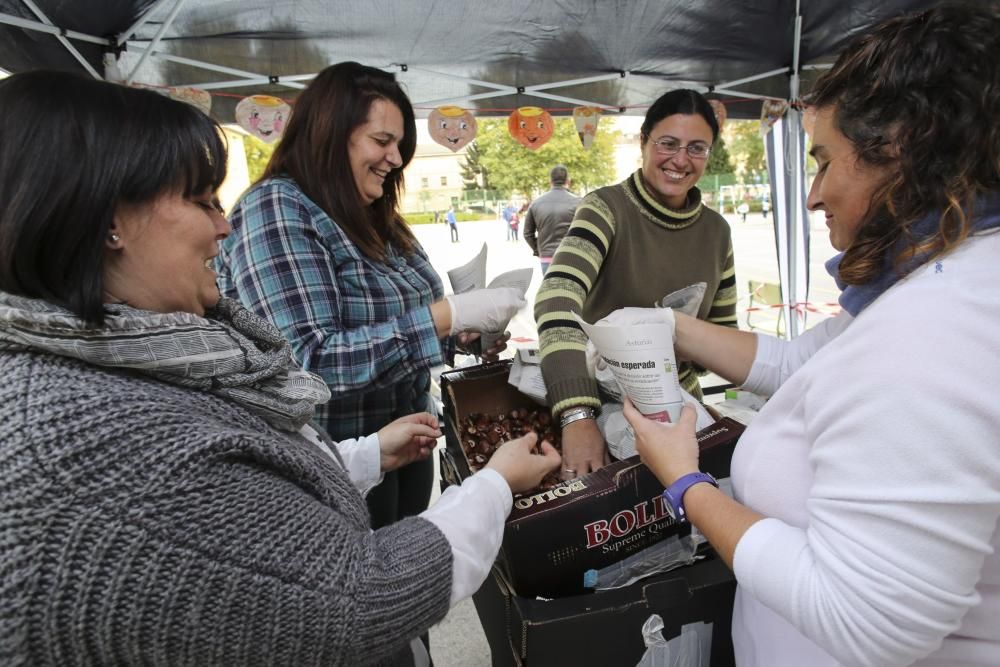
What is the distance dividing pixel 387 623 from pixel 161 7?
3396 mm

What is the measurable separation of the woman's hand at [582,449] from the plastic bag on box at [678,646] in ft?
1.12

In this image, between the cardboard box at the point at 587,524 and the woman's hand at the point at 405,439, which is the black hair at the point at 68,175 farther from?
the woman's hand at the point at 405,439

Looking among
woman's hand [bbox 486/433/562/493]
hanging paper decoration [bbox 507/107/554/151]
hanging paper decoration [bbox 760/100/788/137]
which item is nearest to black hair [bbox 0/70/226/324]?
woman's hand [bbox 486/433/562/493]

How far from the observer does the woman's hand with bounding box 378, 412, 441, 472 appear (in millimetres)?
1352

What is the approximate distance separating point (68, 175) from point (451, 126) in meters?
3.90

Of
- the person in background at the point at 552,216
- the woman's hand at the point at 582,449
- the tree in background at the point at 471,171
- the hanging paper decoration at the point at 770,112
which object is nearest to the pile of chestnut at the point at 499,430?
the woman's hand at the point at 582,449

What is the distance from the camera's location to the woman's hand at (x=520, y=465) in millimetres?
984

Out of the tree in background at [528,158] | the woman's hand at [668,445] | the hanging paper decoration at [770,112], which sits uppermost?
the tree in background at [528,158]

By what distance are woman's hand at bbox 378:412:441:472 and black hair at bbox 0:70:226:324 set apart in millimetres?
814

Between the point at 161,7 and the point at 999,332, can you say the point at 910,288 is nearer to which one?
the point at 999,332

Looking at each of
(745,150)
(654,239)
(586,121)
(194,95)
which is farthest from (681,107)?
(745,150)

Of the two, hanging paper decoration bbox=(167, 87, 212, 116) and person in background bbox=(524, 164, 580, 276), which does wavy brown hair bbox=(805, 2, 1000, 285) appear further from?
person in background bbox=(524, 164, 580, 276)

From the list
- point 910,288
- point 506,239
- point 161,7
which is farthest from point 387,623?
point 506,239

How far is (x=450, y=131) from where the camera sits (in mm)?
4234
